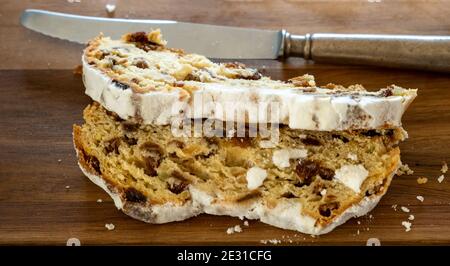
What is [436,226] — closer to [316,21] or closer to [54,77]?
[316,21]

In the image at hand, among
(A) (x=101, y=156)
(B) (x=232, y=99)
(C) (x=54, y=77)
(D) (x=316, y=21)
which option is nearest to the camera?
(B) (x=232, y=99)

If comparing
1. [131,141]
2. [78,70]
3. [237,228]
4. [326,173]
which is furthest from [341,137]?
[78,70]

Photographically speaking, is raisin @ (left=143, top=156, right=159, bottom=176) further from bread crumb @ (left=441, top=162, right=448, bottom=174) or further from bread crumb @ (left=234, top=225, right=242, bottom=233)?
bread crumb @ (left=441, top=162, right=448, bottom=174)

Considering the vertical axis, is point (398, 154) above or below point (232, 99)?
below

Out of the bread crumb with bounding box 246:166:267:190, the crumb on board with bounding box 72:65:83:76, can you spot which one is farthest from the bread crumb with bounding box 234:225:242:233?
the crumb on board with bounding box 72:65:83:76

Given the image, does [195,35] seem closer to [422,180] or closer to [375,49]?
[375,49]

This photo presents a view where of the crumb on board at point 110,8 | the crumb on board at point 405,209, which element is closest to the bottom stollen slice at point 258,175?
the crumb on board at point 405,209
